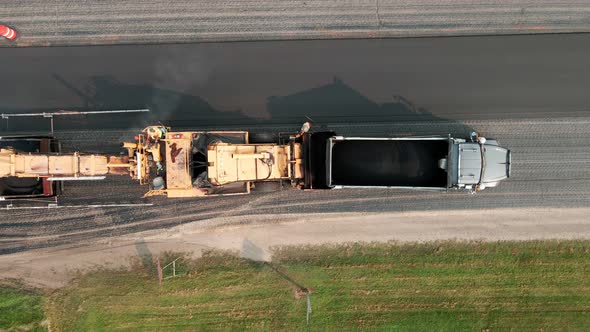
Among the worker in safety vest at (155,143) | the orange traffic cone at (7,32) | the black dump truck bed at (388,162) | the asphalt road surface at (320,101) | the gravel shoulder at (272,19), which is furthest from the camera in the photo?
the gravel shoulder at (272,19)

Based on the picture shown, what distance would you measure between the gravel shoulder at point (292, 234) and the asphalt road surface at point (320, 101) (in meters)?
0.34

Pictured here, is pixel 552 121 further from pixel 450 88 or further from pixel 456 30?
pixel 456 30

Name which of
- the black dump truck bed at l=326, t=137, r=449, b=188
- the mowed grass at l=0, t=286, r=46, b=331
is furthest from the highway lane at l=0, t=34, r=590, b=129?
the mowed grass at l=0, t=286, r=46, b=331

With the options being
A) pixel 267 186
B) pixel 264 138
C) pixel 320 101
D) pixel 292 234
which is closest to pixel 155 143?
pixel 264 138

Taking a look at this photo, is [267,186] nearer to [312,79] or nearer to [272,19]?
[312,79]

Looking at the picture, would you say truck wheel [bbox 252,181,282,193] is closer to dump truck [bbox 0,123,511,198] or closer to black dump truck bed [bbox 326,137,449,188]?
dump truck [bbox 0,123,511,198]

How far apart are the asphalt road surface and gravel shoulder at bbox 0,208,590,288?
344 millimetres

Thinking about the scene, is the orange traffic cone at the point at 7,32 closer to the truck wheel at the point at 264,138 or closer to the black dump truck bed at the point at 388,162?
the truck wheel at the point at 264,138

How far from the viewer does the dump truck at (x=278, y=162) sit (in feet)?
39.0

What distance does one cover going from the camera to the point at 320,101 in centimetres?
1395

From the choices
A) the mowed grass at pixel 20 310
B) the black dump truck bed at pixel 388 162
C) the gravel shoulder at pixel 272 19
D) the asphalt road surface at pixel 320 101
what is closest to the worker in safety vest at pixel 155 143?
the asphalt road surface at pixel 320 101

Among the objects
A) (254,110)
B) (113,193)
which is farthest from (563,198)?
(113,193)

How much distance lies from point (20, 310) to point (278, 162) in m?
10.9

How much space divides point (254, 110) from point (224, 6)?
396 centimetres
